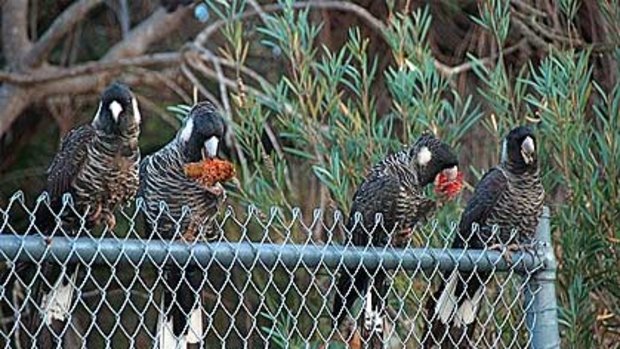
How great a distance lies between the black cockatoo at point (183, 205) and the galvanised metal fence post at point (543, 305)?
2.26 ft

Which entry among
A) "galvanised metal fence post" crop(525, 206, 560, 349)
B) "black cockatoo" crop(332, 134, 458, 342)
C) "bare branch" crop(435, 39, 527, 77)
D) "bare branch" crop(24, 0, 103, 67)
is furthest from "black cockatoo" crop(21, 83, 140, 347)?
"bare branch" crop(24, 0, 103, 67)

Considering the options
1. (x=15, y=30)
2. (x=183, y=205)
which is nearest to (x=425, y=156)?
(x=183, y=205)

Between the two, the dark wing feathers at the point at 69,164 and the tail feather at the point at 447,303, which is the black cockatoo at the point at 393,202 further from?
the dark wing feathers at the point at 69,164

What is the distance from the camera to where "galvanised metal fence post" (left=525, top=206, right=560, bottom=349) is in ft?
8.42

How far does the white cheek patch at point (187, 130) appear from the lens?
2.65 metres

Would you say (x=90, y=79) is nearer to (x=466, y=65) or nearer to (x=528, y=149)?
(x=466, y=65)

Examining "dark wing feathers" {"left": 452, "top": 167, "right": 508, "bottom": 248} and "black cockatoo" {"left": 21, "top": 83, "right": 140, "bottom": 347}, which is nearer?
"black cockatoo" {"left": 21, "top": 83, "right": 140, "bottom": 347}

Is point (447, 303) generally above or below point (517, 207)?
below

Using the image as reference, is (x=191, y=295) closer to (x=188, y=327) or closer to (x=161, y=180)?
(x=188, y=327)

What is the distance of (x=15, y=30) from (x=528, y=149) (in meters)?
2.62

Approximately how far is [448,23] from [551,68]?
64.9 inches

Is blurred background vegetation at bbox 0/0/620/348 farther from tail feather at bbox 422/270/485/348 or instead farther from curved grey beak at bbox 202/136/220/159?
curved grey beak at bbox 202/136/220/159

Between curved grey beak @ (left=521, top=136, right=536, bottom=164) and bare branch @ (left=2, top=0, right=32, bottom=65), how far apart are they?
2.54 meters

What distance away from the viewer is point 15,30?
4922mm
